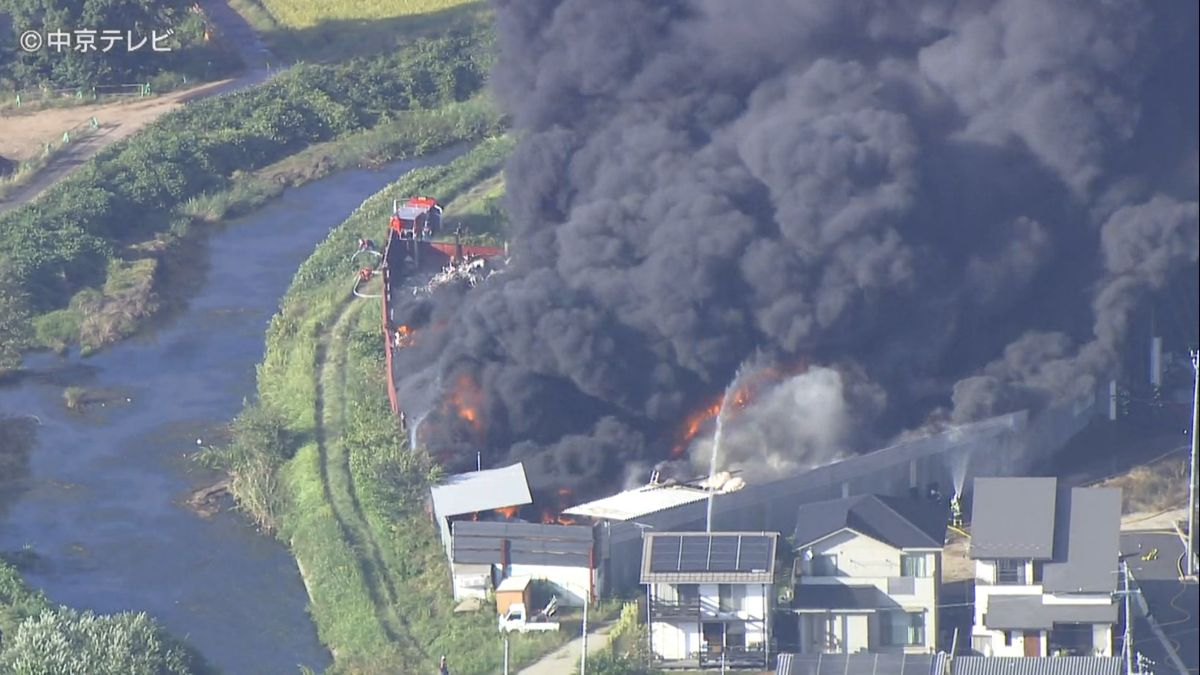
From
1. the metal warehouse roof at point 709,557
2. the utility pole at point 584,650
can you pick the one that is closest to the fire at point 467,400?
the utility pole at point 584,650

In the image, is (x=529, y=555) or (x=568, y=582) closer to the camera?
(x=568, y=582)

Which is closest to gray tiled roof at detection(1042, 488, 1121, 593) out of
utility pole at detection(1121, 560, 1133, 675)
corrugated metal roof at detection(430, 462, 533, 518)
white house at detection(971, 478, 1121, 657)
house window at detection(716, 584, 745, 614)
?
white house at detection(971, 478, 1121, 657)

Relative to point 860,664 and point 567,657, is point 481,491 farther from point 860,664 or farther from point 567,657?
point 860,664

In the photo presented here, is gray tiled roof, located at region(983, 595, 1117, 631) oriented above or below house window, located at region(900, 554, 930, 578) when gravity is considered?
below

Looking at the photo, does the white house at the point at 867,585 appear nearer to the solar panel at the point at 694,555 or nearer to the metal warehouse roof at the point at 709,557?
the metal warehouse roof at the point at 709,557

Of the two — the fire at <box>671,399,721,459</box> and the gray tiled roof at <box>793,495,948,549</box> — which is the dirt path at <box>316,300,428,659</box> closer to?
the fire at <box>671,399,721,459</box>

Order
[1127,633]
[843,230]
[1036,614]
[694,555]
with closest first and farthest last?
[1127,633] < [1036,614] < [694,555] < [843,230]

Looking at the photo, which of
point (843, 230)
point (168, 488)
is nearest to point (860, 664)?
point (843, 230)

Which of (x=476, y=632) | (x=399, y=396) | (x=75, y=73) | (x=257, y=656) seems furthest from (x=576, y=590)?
(x=75, y=73)
